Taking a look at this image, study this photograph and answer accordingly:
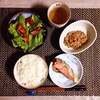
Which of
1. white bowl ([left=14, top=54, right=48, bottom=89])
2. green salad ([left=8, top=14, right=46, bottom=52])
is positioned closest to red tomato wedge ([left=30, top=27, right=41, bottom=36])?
green salad ([left=8, top=14, right=46, bottom=52])

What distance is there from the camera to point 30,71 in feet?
4.25

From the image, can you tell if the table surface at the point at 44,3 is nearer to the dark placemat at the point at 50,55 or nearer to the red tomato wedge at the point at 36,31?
the dark placemat at the point at 50,55

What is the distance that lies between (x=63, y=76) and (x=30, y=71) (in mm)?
168

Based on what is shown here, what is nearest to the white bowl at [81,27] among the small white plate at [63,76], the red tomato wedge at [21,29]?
the small white plate at [63,76]

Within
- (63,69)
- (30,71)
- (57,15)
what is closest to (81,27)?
(57,15)

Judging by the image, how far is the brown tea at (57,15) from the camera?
52.3 inches

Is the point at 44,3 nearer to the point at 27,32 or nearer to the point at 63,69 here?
the point at 27,32

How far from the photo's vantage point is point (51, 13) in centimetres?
133

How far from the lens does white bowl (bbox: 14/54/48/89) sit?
1274mm

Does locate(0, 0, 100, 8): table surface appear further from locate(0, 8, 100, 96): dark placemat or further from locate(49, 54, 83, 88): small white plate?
locate(49, 54, 83, 88): small white plate

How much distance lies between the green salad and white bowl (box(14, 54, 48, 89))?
0.06 meters

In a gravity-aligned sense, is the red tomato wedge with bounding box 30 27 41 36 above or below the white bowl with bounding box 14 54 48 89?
above

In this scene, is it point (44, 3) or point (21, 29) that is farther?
point (44, 3)

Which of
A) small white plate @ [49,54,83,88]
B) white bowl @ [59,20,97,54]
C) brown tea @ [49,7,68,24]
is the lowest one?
small white plate @ [49,54,83,88]
